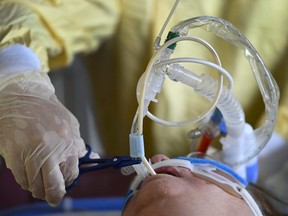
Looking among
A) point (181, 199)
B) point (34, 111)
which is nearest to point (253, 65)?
point (181, 199)

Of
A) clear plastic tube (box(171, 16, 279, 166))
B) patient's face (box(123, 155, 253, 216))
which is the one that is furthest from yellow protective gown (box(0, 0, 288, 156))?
patient's face (box(123, 155, 253, 216))

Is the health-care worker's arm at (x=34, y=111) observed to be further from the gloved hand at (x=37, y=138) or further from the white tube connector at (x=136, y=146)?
the white tube connector at (x=136, y=146)

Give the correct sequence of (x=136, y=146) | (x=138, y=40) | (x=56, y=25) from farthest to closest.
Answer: (x=138, y=40) < (x=56, y=25) < (x=136, y=146)

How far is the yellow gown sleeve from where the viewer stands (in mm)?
1012

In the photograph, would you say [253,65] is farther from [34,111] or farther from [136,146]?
[34,111]

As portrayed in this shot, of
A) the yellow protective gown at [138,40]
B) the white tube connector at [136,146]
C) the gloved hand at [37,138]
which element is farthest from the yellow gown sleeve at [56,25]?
the white tube connector at [136,146]

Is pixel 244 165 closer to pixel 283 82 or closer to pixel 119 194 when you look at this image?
pixel 283 82

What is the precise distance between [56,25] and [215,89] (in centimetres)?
50

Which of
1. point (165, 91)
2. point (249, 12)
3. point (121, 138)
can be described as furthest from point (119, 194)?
point (249, 12)

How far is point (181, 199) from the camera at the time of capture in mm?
779

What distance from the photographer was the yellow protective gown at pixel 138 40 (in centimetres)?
105

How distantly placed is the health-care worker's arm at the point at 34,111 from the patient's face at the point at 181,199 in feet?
0.40

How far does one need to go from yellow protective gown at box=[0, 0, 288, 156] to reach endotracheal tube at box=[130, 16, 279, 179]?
130 mm

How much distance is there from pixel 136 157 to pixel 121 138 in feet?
2.26
